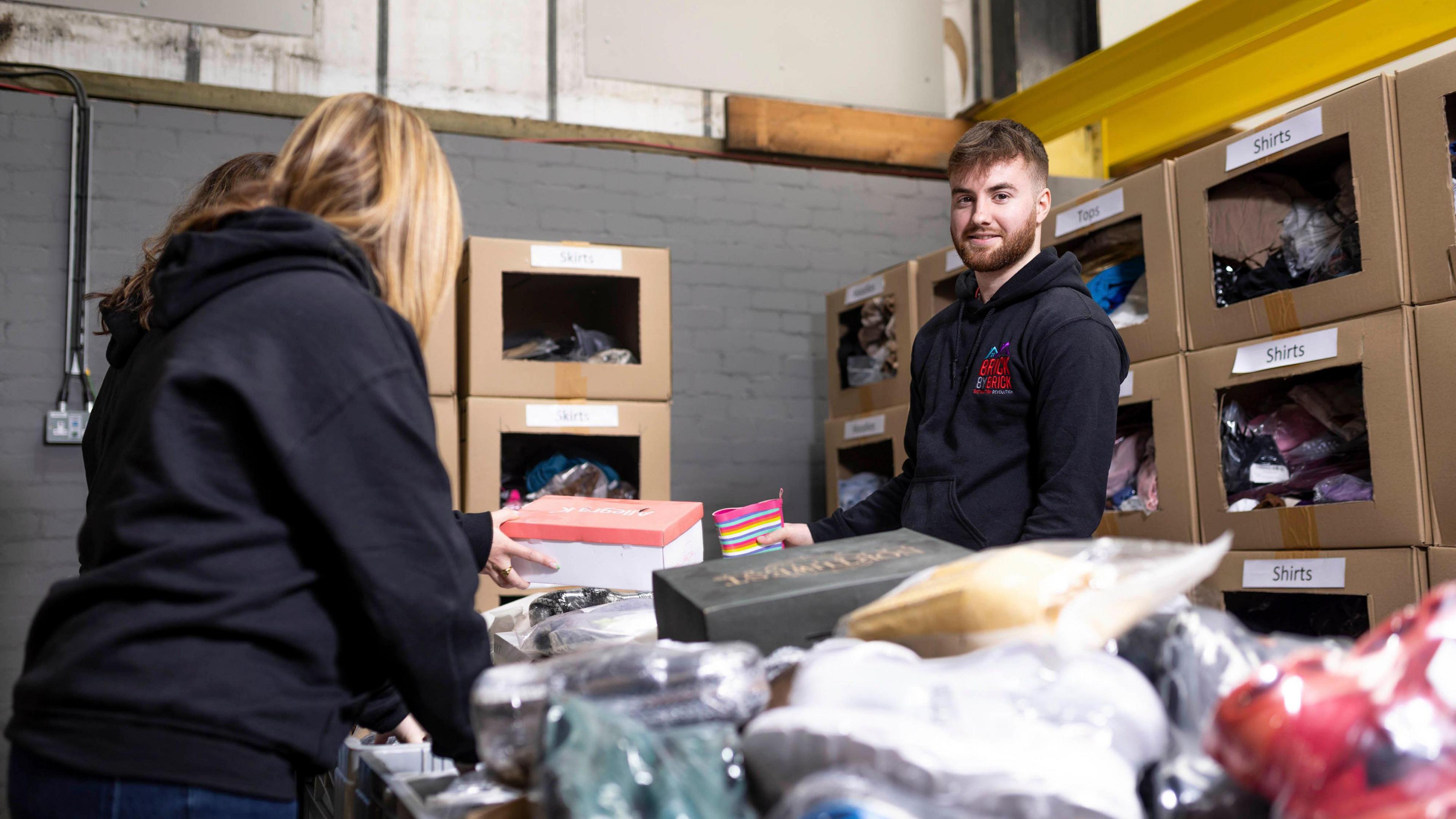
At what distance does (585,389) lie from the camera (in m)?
2.89

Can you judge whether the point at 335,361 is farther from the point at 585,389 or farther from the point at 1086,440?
the point at 585,389

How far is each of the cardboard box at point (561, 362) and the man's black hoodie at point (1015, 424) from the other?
1119 mm

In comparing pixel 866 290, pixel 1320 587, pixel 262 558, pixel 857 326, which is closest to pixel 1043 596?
pixel 262 558

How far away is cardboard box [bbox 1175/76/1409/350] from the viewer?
5.93 feet

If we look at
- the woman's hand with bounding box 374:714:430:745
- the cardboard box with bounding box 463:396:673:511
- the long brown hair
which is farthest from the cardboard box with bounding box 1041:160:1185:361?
the long brown hair

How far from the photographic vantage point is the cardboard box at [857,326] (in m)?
3.06

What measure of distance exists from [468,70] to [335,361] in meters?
3.20

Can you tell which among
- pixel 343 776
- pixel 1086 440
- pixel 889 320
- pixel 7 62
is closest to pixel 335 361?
pixel 343 776

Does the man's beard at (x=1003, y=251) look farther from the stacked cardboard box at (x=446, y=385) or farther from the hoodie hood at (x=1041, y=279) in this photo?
the stacked cardboard box at (x=446, y=385)

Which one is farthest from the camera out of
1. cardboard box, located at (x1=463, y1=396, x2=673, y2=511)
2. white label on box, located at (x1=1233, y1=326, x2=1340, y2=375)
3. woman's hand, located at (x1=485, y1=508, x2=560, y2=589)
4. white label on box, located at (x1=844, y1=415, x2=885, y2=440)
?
white label on box, located at (x1=844, y1=415, x2=885, y2=440)

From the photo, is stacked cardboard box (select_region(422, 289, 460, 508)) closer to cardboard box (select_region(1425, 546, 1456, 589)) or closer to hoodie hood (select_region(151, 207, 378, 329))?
hoodie hood (select_region(151, 207, 378, 329))

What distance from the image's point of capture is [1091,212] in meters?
2.48

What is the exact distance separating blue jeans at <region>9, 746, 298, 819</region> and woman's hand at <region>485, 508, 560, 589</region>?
0.62m

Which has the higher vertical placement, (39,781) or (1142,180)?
(1142,180)
